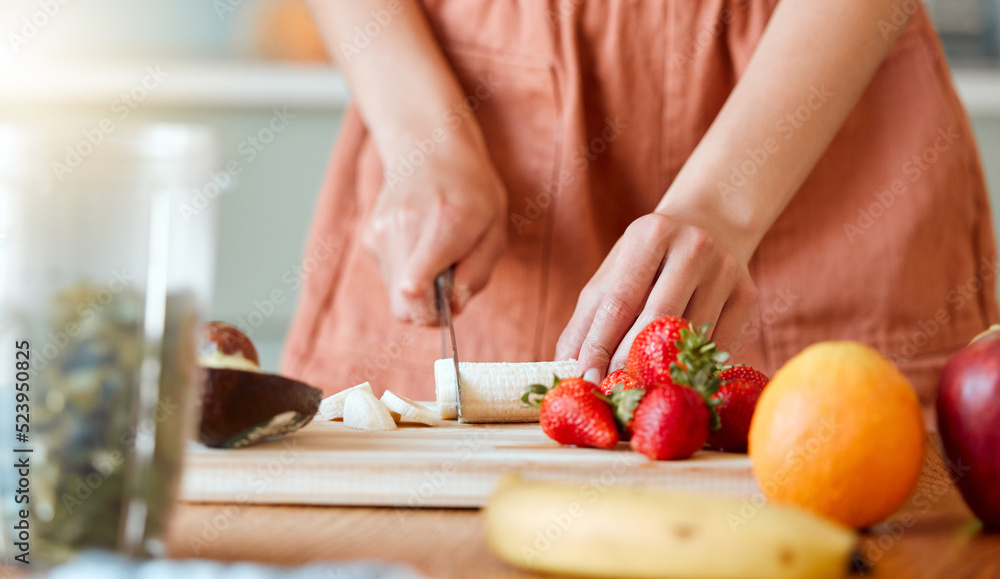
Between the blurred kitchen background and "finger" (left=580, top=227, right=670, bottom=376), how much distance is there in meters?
1.31

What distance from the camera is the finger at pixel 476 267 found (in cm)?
117

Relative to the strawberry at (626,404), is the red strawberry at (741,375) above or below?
above

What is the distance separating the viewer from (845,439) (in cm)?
51

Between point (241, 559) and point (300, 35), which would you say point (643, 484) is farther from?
point (300, 35)

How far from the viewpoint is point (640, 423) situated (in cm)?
70

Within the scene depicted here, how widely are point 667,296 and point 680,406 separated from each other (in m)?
0.30

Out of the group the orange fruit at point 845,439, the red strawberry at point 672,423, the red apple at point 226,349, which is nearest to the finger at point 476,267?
the red apple at point 226,349

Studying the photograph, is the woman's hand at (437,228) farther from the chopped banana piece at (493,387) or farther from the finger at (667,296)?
the finger at (667,296)

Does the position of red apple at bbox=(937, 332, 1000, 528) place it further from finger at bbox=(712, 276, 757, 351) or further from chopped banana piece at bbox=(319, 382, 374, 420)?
chopped banana piece at bbox=(319, 382, 374, 420)

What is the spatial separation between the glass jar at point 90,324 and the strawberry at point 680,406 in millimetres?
371

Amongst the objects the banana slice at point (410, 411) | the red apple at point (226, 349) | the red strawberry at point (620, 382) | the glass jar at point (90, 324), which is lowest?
the banana slice at point (410, 411)

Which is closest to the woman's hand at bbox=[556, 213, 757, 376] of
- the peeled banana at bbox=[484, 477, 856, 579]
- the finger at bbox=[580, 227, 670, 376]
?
the finger at bbox=[580, 227, 670, 376]

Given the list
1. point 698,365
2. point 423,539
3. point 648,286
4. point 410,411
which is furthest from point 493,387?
point 423,539

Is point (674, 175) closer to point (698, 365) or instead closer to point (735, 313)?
point (735, 313)
